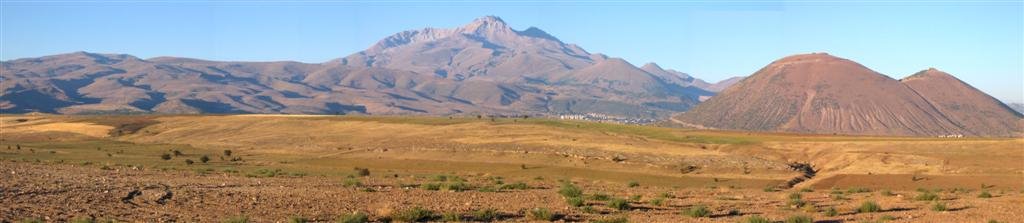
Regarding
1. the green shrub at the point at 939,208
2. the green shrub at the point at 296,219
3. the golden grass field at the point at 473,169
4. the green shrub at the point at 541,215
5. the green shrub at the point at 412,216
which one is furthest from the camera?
the green shrub at the point at 939,208

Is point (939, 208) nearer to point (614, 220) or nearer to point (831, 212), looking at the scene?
point (831, 212)

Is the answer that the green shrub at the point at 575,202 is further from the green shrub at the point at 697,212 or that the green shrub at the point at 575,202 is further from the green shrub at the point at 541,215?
the green shrub at the point at 697,212

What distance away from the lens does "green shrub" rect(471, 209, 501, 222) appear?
24.4 meters

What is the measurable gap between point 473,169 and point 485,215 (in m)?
34.9

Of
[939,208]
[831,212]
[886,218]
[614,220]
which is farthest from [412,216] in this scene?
[939,208]

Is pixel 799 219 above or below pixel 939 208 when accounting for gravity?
above

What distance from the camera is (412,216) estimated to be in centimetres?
2380

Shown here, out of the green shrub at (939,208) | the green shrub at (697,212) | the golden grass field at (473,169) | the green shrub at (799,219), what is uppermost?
the green shrub at (799,219)

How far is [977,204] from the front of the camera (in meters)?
29.3

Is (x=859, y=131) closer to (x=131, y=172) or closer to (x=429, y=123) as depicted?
(x=429, y=123)

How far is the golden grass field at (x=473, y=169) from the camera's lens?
26688mm

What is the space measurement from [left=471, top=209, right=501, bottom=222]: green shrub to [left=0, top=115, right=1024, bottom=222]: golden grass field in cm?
27

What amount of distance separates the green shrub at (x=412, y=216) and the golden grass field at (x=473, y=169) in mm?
374

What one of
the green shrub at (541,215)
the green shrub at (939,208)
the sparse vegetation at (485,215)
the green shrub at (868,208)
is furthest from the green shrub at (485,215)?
the green shrub at (939,208)
